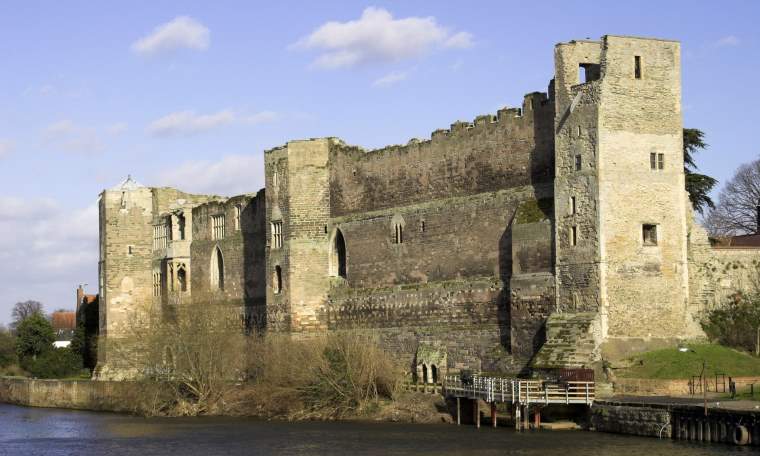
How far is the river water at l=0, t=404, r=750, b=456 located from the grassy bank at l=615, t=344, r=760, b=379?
3.52 m

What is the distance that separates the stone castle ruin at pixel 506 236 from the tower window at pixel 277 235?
0.31 ft

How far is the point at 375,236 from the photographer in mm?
57000

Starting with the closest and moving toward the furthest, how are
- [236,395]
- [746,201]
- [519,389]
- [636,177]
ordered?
[519,389] → [636,177] → [236,395] → [746,201]

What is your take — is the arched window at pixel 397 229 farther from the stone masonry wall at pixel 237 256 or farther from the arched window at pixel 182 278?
the arched window at pixel 182 278

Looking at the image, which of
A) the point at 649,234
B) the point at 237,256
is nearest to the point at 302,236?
the point at 237,256

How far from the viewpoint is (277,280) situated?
197 ft

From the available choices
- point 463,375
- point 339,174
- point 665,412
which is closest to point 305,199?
point 339,174

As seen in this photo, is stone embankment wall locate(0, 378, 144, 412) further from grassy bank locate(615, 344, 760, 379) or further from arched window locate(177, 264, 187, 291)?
grassy bank locate(615, 344, 760, 379)

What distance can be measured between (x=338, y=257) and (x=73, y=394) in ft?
50.1

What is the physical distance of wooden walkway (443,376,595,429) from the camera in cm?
4156

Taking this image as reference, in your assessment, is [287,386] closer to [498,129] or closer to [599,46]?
[498,129]

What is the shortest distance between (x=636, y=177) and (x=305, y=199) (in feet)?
59.3

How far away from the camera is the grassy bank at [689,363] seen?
42719mm

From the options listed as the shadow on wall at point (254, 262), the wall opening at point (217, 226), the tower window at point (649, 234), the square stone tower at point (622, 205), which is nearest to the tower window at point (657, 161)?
the square stone tower at point (622, 205)
